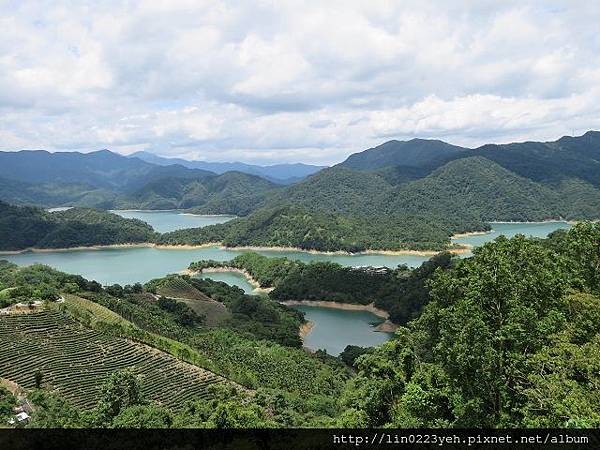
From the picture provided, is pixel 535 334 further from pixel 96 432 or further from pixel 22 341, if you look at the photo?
pixel 22 341

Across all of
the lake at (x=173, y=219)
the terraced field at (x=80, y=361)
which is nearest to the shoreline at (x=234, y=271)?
the terraced field at (x=80, y=361)

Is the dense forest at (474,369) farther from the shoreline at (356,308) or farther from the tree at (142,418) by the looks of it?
the shoreline at (356,308)

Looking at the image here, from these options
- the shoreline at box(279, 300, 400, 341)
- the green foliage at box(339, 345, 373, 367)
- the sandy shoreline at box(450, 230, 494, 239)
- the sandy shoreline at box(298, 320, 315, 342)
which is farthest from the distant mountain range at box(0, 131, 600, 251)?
the green foliage at box(339, 345, 373, 367)

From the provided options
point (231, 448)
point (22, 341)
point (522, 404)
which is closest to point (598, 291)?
point (522, 404)

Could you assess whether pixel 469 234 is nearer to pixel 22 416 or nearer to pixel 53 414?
pixel 22 416

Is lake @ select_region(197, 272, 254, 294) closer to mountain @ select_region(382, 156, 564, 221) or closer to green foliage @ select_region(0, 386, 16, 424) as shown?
green foliage @ select_region(0, 386, 16, 424)

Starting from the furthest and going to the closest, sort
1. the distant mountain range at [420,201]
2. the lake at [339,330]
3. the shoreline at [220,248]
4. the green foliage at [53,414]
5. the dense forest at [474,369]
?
1. the distant mountain range at [420,201]
2. the shoreline at [220,248]
3. the lake at [339,330]
4. the green foliage at [53,414]
5. the dense forest at [474,369]

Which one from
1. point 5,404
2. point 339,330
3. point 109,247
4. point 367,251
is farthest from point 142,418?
Result: point 109,247

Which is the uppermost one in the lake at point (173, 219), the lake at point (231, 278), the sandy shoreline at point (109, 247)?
the lake at point (173, 219)
